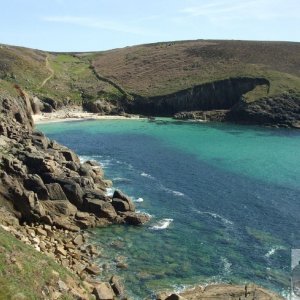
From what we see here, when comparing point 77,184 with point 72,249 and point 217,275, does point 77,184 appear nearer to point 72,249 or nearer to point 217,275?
point 72,249

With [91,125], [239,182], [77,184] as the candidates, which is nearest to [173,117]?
[91,125]

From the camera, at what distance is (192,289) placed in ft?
127

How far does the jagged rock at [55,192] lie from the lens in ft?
179

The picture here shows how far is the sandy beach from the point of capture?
138 metres

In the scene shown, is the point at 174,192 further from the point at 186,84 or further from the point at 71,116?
the point at 186,84

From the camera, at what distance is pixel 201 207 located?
59.2 m

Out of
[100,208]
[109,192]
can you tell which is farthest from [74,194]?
[109,192]

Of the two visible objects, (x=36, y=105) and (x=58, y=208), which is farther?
(x=36, y=105)

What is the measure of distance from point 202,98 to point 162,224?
104m

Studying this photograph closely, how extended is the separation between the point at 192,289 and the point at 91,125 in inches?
3841

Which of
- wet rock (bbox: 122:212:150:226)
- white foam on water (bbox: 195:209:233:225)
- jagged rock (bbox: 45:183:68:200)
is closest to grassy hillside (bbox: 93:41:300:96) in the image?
white foam on water (bbox: 195:209:233:225)

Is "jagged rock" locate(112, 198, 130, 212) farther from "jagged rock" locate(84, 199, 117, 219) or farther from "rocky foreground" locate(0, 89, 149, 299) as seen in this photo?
"jagged rock" locate(84, 199, 117, 219)

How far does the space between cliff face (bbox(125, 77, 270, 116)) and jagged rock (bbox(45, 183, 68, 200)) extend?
101056mm

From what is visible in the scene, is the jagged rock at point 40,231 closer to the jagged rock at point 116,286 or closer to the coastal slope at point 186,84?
the jagged rock at point 116,286
